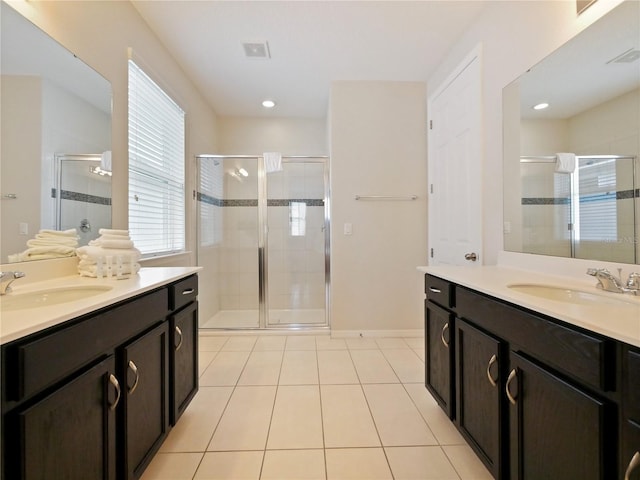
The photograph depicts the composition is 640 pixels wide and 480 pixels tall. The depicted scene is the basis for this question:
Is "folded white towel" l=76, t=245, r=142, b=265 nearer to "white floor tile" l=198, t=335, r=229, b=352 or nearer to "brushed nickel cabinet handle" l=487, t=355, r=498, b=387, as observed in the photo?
"white floor tile" l=198, t=335, r=229, b=352

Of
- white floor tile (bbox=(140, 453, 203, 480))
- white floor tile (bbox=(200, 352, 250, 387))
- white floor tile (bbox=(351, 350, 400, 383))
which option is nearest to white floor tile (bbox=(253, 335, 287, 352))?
white floor tile (bbox=(200, 352, 250, 387))

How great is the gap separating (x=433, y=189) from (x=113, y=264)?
2528 mm

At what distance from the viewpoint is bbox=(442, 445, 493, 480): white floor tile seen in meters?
1.24

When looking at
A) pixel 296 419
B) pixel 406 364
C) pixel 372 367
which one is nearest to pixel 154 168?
pixel 296 419

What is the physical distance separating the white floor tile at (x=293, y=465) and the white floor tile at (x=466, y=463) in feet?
1.97

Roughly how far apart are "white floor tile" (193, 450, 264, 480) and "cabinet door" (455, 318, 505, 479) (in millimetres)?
943

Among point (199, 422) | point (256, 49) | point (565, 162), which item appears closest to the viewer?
point (565, 162)

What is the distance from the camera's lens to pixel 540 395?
88 centimetres

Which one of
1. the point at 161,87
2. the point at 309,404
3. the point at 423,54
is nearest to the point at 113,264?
the point at 309,404

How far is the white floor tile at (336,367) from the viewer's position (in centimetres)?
207

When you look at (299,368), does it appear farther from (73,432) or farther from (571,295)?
(571,295)

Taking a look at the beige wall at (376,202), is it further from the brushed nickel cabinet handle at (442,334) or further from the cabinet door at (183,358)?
the cabinet door at (183,358)

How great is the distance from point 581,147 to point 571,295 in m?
0.65

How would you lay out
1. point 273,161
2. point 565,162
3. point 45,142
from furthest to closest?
point 273,161, point 565,162, point 45,142
